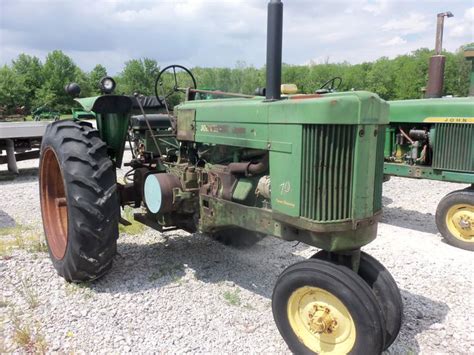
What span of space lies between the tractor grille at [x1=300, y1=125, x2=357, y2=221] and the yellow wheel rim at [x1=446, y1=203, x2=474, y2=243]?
3040 millimetres

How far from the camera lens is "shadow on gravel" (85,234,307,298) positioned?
3.53 m

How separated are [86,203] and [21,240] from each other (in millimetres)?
1693

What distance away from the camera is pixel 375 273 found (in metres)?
2.69

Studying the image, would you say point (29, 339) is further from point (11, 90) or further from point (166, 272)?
point (11, 90)

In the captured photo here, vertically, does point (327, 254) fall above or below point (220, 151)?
below

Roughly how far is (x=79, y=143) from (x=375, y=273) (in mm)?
2392

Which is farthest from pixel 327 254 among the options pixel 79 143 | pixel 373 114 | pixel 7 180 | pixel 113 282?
pixel 7 180

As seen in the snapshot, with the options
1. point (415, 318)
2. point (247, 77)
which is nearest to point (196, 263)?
point (415, 318)

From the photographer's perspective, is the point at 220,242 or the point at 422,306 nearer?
the point at 422,306

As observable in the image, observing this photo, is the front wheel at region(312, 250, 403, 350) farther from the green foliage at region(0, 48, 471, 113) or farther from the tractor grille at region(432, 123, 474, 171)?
the green foliage at region(0, 48, 471, 113)

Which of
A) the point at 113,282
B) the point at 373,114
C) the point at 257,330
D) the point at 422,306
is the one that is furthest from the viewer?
the point at 113,282

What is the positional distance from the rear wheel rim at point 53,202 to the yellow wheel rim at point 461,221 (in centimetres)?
413

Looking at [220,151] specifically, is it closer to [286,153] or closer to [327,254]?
[286,153]

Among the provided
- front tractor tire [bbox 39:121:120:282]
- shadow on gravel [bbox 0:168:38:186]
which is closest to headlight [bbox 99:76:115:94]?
front tractor tire [bbox 39:121:120:282]
